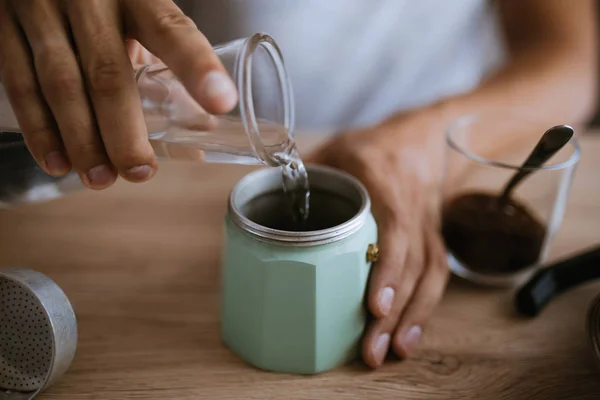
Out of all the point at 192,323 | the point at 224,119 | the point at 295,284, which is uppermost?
the point at 224,119

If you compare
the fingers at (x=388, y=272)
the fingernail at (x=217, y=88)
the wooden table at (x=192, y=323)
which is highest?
the fingernail at (x=217, y=88)

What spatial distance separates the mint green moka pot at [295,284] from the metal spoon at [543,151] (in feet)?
0.56

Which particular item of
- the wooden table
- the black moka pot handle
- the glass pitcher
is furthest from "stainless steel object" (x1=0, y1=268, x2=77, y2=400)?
the black moka pot handle

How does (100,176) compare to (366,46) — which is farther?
(366,46)

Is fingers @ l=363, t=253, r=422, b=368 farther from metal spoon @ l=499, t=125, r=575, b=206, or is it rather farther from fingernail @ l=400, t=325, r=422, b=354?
metal spoon @ l=499, t=125, r=575, b=206

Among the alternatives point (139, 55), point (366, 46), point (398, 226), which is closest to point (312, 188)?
point (398, 226)

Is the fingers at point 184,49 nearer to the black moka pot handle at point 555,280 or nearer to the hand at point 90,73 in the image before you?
the hand at point 90,73

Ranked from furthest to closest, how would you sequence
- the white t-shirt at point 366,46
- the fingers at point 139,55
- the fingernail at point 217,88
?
the white t-shirt at point 366,46, the fingers at point 139,55, the fingernail at point 217,88

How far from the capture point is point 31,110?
1.55ft

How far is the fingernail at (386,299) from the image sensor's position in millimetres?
532

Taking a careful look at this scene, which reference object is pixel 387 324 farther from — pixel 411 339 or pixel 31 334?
pixel 31 334

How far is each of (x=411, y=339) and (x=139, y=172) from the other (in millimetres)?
290

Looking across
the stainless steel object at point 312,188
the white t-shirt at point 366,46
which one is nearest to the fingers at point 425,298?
the stainless steel object at point 312,188

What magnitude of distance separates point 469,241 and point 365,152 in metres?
0.16
